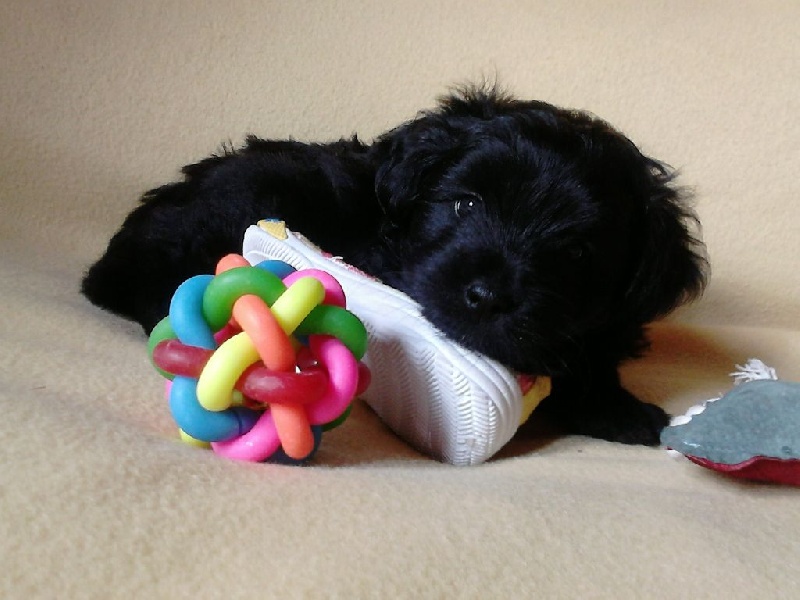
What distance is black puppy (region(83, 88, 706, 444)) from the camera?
105cm

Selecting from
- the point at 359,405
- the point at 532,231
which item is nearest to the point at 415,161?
the point at 532,231

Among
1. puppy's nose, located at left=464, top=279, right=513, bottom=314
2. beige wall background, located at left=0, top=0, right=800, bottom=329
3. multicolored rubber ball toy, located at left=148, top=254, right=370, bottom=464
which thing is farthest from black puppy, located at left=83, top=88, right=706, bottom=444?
beige wall background, located at left=0, top=0, right=800, bottom=329

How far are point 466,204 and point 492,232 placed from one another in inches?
3.2

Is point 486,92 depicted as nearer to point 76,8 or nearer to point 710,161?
point 710,161

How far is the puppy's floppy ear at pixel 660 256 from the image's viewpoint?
1218 millimetres

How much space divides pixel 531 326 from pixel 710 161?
1113mm

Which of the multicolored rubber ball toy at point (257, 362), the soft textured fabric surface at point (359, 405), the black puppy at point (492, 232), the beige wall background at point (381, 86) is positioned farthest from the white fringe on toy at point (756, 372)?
the multicolored rubber ball toy at point (257, 362)

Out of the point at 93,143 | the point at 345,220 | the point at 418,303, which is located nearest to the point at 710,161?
the point at 345,220

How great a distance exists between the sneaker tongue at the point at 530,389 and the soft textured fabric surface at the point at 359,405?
0.06 meters

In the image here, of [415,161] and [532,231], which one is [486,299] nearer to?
[532,231]

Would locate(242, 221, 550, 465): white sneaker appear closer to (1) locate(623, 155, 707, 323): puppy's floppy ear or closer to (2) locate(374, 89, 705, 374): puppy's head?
(2) locate(374, 89, 705, 374): puppy's head

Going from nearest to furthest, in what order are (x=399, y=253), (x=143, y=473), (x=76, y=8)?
1. (x=143, y=473)
2. (x=399, y=253)
3. (x=76, y=8)

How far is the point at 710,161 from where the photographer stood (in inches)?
75.5

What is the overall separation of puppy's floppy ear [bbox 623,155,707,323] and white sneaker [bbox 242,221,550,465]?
24 cm
